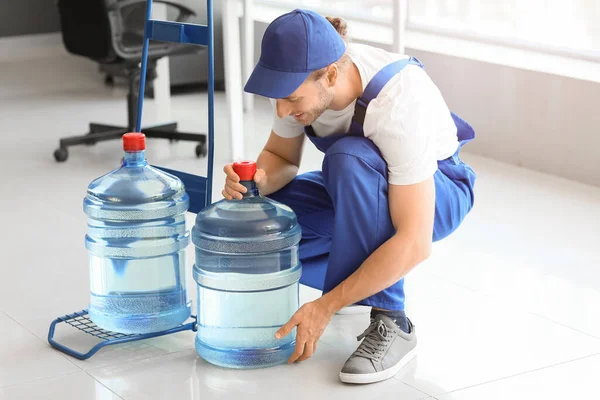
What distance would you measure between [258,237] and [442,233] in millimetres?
459

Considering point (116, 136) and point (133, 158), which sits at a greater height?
point (133, 158)

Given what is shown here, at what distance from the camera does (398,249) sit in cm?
209

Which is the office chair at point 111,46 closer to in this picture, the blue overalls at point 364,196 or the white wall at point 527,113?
the white wall at point 527,113

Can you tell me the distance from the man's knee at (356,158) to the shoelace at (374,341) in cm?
37

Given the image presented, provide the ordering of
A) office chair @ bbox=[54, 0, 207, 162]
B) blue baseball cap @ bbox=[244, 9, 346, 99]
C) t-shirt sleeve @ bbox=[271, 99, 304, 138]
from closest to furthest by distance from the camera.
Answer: blue baseball cap @ bbox=[244, 9, 346, 99] < t-shirt sleeve @ bbox=[271, 99, 304, 138] < office chair @ bbox=[54, 0, 207, 162]

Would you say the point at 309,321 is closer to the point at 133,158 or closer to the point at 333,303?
the point at 333,303

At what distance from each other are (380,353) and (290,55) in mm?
712

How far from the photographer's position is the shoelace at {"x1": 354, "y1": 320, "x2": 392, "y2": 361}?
224 cm

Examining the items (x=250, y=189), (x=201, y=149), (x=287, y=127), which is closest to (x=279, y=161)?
(x=287, y=127)

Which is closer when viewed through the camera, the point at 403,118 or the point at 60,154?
the point at 403,118

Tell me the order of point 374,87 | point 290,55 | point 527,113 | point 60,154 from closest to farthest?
point 290,55, point 374,87, point 527,113, point 60,154

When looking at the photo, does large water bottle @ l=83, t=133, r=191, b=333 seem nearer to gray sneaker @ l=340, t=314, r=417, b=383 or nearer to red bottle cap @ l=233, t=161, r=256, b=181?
red bottle cap @ l=233, t=161, r=256, b=181

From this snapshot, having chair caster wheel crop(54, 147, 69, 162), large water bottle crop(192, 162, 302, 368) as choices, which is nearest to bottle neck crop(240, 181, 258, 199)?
large water bottle crop(192, 162, 302, 368)

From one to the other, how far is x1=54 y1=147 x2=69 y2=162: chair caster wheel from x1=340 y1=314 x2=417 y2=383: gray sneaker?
225 cm
